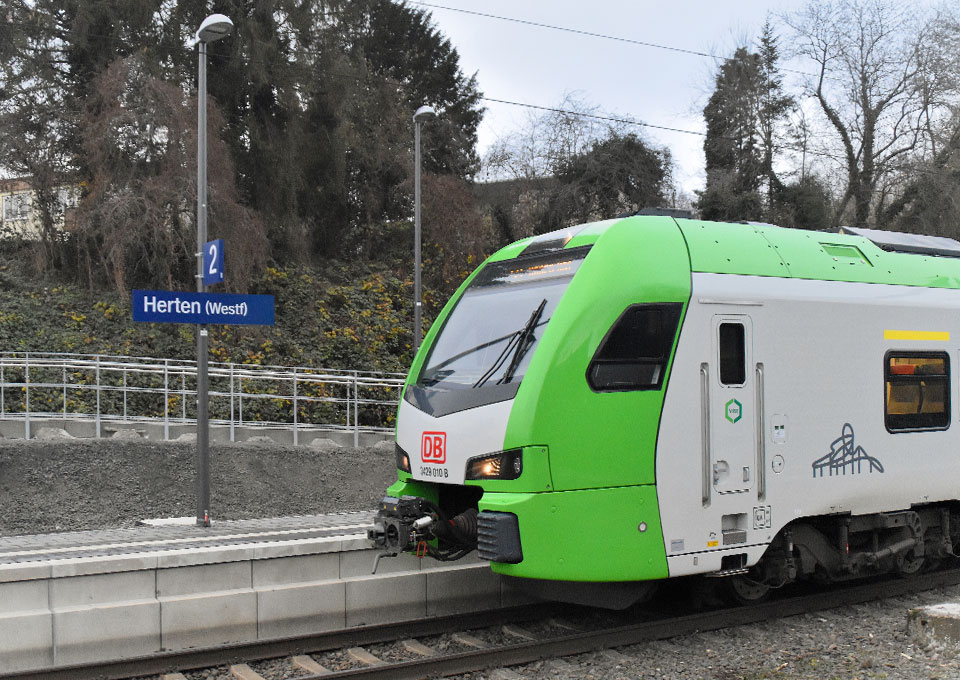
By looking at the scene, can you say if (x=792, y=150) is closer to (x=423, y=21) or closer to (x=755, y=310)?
(x=423, y=21)

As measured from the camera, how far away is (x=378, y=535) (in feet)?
24.5

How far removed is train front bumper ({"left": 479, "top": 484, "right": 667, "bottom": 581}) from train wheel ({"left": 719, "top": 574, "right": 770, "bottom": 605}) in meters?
1.67

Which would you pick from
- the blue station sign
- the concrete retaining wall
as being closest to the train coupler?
the concrete retaining wall

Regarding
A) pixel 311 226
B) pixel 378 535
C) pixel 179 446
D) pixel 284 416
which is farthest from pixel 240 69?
pixel 378 535

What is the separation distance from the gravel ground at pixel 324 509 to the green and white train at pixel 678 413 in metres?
0.54

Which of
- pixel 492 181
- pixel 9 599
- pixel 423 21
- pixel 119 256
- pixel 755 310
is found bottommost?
pixel 9 599

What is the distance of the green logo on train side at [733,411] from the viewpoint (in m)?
7.41

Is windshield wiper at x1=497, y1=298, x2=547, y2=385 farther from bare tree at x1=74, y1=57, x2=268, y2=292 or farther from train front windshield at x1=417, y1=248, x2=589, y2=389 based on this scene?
bare tree at x1=74, y1=57, x2=268, y2=292

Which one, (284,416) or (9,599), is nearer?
(9,599)

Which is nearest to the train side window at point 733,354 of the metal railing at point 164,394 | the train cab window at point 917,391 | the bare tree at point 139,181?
the train cab window at point 917,391

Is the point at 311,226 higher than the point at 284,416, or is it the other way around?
the point at 311,226

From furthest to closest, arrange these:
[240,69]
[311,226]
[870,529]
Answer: [311,226] < [240,69] < [870,529]

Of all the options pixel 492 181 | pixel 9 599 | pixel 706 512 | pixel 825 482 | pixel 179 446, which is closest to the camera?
pixel 9 599

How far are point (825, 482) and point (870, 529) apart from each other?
1.00 meters
